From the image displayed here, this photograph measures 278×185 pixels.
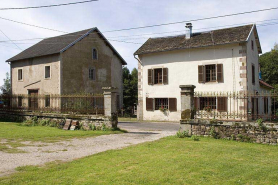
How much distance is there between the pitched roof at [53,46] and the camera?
911 inches

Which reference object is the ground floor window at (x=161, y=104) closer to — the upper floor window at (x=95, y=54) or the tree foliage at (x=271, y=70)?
the upper floor window at (x=95, y=54)

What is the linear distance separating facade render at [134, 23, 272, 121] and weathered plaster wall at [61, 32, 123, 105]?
572 centimetres

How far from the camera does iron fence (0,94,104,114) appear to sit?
519 inches

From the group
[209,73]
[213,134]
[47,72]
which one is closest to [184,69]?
[209,73]

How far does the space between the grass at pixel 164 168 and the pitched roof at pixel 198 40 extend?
1204 cm

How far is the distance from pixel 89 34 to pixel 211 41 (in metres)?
11.7

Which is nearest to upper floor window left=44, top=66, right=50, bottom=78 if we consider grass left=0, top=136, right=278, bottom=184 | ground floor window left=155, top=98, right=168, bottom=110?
ground floor window left=155, top=98, right=168, bottom=110

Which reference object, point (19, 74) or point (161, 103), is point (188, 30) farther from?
point (19, 74)

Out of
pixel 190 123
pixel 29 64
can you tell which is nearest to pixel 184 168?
pixel 190 123

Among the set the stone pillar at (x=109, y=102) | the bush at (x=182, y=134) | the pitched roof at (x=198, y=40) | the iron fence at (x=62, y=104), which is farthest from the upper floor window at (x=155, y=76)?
the bush at (x=182, y=134)

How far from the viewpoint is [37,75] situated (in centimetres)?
2412

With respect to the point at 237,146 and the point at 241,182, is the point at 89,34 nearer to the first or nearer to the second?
the point at 237,146

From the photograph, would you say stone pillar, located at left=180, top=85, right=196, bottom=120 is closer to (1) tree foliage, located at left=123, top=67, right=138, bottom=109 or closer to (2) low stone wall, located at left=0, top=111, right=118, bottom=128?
(2) low stone wall, located at left=0, top=111, right=118, bottom=128

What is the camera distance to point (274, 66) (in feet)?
102
